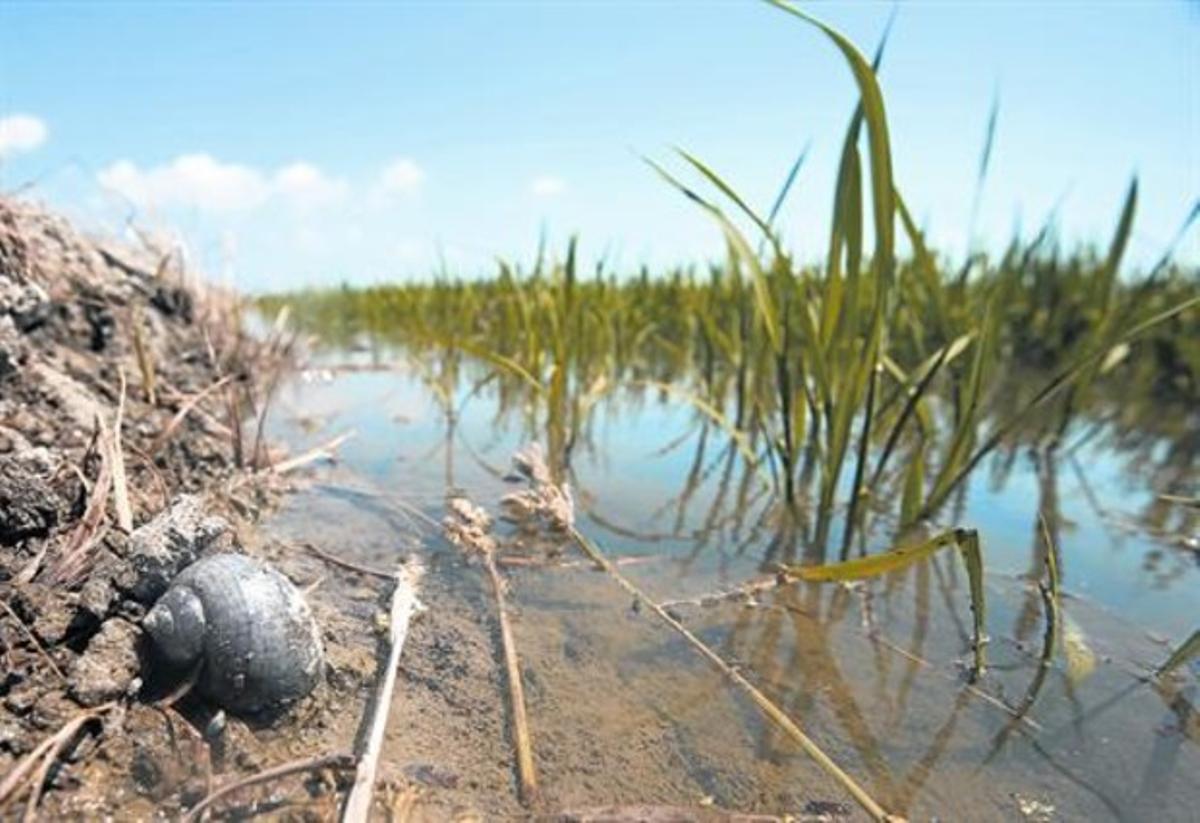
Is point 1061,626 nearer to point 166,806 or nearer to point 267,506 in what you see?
point 166,806

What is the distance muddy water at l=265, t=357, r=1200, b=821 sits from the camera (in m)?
1.18

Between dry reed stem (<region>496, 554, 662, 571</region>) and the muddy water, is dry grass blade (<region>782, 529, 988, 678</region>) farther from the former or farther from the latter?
dry reed stem (<region>496, 554, 662, 571</region>)

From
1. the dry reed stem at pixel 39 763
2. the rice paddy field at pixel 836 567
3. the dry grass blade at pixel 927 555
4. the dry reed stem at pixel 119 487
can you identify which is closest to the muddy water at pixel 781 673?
the rice paddy field at pixel 836 567

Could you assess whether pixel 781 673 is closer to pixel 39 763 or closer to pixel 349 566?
pixel 349 566

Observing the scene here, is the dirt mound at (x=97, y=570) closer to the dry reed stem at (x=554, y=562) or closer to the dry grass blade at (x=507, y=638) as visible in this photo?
the dry grass blade at (x=507, y=638)

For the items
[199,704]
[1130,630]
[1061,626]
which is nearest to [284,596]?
[199,704]

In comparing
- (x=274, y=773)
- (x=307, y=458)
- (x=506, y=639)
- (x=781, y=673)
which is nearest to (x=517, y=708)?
(x=506, y=639)

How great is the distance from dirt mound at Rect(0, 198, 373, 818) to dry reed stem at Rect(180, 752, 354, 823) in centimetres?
7

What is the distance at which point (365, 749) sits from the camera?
1107 millimetres

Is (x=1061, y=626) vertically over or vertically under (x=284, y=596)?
under

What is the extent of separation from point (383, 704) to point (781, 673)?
738 millimetres

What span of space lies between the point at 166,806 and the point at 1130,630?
189cm

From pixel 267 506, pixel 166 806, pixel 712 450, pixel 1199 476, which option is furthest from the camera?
pixel 712 450

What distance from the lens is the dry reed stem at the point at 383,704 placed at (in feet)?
3.29
